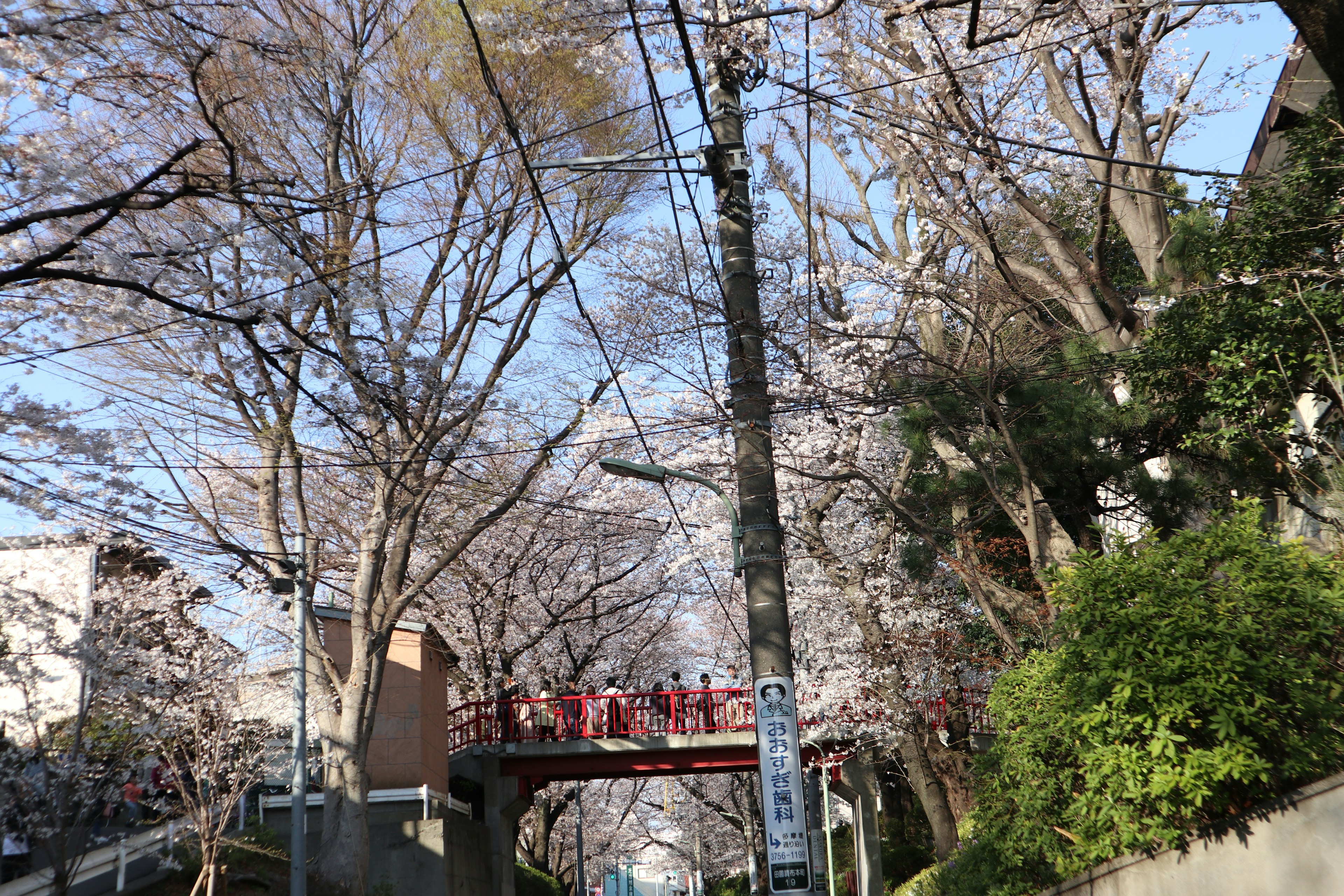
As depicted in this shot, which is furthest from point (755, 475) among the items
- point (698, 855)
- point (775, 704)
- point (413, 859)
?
point (698, 855)

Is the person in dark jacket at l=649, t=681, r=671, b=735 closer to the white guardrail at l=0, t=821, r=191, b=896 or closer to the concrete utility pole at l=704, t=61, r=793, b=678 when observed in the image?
the white guardrail at l=0, t=821, r=191, b=896

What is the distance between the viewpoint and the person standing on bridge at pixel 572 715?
76.3ft

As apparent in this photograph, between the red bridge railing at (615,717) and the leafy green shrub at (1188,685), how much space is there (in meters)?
15.4

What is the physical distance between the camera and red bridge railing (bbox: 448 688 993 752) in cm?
2311

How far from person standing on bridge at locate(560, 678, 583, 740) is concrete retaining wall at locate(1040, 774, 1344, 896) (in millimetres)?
17563

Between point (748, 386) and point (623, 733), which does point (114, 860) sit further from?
point (748, 386)

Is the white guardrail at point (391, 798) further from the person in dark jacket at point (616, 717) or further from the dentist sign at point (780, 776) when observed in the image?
the dentist sign at point (780, 776)

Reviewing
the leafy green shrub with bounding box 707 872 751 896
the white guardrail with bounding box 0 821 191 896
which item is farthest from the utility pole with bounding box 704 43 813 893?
the leafy green shrub with bounding box 707 872 751 896

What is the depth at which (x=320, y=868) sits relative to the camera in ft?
48.3

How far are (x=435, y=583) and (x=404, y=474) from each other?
12.8 meters

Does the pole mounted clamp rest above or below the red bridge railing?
above

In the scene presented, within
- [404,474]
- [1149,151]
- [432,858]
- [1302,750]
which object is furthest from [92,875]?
[1149,151]

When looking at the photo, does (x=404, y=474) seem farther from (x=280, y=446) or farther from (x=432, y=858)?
(x=432, y=858)

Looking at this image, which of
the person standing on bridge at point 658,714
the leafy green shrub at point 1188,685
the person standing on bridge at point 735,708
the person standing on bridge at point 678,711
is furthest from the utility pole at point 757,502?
the person standing on bridge at point 658,714
